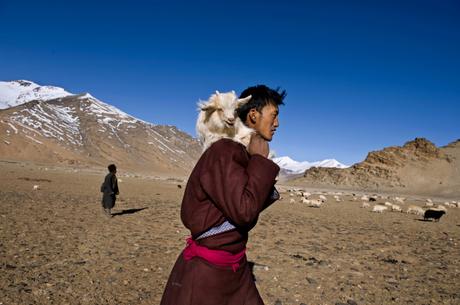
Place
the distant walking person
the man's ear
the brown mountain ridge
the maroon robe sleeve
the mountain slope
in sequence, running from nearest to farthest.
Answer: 1. the maroon robe sleeve
2. the man's ear
3. the distant walking person
4. the mountain slope
5. the brown mountain ridge

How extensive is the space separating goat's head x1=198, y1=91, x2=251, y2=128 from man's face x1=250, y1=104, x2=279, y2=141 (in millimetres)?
160

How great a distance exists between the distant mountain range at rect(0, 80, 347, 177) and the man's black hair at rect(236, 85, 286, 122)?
252 ft

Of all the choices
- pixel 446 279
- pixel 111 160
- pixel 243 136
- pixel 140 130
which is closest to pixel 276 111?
pixel 243 136

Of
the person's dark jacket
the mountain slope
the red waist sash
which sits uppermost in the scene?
the mountain slope

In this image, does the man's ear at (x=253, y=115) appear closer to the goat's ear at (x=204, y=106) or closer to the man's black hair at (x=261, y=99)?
the man's black hair at (x=261, y=99)

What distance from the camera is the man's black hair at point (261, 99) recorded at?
2.35 metres

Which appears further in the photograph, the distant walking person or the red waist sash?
the distant walking person

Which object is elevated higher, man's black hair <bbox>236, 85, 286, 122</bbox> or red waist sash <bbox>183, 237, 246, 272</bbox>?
man's black hair <bbox>236, 85, 286, 122</bbox>

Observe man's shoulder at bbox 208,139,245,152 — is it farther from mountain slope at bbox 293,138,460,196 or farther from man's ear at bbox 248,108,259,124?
mountain slope at bbox 293,138,460,196

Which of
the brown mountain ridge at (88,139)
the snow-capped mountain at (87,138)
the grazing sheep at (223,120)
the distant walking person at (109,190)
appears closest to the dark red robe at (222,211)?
the grazing sheep at (223,120)

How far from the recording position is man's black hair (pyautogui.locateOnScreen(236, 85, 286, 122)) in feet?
7.72

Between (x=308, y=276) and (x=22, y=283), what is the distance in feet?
16.1

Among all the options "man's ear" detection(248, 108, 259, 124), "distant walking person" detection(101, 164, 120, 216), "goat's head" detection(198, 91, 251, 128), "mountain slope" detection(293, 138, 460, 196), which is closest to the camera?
"goat's head" detection(198, 91, 251, 128)

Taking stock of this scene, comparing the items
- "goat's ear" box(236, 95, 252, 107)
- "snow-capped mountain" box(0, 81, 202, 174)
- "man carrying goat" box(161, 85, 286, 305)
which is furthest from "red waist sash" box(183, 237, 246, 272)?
"snow-capped mountain" box(0, 81, 202, 174)
